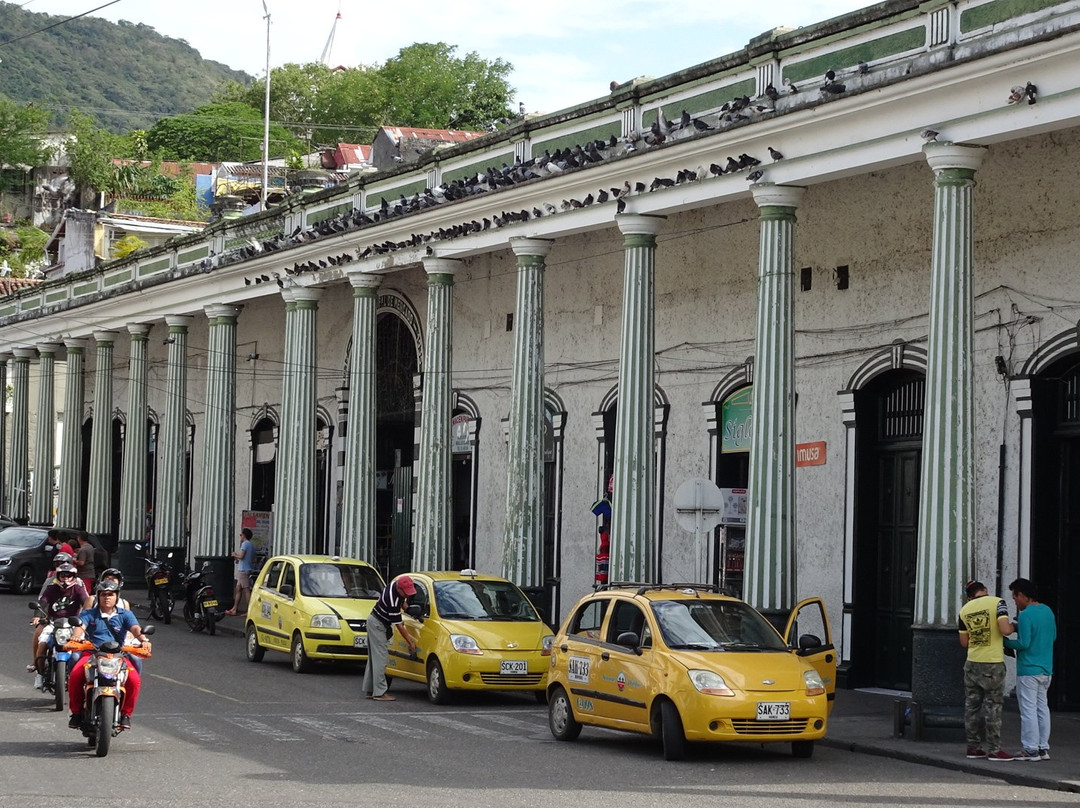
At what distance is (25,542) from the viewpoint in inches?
1464

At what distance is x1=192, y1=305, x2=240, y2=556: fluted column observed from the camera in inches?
1318

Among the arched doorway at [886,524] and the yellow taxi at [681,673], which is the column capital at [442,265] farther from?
the yellow taxi at [681,673]

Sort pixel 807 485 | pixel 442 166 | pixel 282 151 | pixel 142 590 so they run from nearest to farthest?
pixel 807 485 < pixel 442 166 < pixel 142 590 < pixel 282 151

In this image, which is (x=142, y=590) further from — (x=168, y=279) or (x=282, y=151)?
(x=282, y=151)

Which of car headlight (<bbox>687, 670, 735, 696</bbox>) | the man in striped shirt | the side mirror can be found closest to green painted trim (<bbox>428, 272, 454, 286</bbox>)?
the man in striped shirt

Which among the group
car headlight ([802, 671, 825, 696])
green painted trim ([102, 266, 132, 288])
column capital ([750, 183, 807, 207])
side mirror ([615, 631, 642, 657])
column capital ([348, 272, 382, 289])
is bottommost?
car headlight ([802, 671, 825, 696])

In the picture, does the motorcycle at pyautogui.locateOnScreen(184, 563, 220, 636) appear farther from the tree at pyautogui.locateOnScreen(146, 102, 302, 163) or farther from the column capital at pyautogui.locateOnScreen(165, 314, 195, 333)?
the tree at pyautogui.locateOnScreen(146, 102, 302, 163)

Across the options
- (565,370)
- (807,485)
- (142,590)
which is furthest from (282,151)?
(807,485)

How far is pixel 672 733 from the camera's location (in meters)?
14.2

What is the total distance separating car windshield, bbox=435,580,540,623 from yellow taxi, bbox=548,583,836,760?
3.68 m

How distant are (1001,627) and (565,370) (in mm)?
13902

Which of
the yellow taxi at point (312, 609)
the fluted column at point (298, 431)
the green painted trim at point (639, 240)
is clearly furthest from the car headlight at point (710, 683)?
the fluted column at point (298, 431)

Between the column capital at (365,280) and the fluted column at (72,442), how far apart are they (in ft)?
51.6

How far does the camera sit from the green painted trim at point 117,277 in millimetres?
39344
